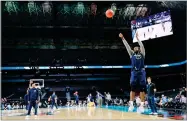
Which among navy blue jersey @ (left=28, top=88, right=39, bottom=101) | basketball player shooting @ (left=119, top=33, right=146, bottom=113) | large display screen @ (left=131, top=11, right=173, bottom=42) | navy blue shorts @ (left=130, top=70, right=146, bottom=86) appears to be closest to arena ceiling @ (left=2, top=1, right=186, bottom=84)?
large display screen @ (left=131, top=11, right=173, bottom=42)

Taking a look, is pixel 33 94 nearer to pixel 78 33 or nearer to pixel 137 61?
pixel 137 61

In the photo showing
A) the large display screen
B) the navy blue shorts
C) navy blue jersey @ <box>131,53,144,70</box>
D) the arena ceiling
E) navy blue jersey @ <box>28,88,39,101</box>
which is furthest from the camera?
the arena ceiling

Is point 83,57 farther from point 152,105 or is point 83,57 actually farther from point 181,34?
point 152,105

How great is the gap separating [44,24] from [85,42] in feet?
19.7

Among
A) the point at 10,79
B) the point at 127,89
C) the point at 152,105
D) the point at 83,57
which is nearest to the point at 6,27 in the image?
the point at 10,79

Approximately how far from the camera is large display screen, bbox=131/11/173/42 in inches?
720

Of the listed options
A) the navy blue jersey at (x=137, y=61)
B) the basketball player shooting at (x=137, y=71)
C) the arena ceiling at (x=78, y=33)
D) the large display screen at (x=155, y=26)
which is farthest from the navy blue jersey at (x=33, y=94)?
the arena ceiling at (x=78, y=33)

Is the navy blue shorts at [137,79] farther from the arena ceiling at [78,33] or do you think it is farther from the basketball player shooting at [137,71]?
the arena ceiling at [78,33]

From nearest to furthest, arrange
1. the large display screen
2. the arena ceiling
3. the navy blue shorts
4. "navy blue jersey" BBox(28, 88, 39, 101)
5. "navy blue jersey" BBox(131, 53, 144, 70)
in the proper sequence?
the navy blue shorts
"navy blue jersey" BBox(131, 53, 144, 70)
"navy blue jersey" BBox(28, 88, 39, 101)
the large display screen
the arena ceiling

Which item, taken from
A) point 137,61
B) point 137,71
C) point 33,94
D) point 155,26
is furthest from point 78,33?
point 137,71

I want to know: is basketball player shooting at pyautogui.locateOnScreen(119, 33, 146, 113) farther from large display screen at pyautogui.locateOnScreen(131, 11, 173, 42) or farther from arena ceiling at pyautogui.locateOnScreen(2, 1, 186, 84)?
large display screen at pyautogui.locateOnScreen(131, 11, 173, 42)

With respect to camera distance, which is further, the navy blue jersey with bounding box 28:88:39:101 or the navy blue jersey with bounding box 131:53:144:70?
the navy blue jersey with bounding box 28:88:39:101

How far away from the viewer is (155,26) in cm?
1947

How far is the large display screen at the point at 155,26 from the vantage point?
60.0ft
